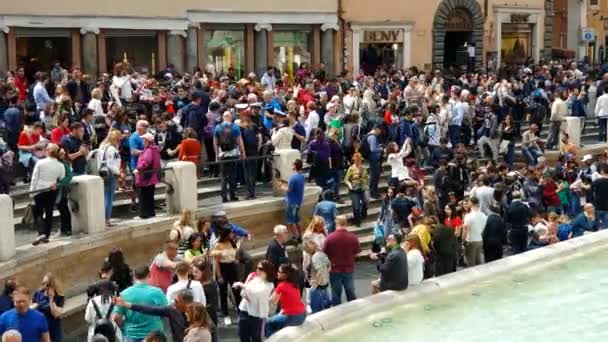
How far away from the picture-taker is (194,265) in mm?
13016

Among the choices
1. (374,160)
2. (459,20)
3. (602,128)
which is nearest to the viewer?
(374,160)

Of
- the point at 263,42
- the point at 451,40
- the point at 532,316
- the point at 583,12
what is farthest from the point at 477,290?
the point at 583,12

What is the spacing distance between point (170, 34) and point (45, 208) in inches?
595

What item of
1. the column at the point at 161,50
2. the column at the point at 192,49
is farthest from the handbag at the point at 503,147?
the column at the point at 161,50

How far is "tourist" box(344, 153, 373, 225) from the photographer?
1902cm

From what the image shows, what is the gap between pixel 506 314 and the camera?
1497 cm

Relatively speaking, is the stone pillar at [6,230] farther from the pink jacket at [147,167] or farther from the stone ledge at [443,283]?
the stone ledge at [443,283]

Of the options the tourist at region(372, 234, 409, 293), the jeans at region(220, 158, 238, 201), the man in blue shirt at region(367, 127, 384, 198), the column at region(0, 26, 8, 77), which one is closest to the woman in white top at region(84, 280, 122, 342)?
the tourist at region(372, 234, 409, 293)

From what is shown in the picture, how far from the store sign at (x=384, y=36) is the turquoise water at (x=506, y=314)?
17.5 m

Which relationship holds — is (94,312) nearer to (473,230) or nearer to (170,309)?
(170,309)

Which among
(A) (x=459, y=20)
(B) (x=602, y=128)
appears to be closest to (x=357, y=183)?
(B) (x=602, y=128)

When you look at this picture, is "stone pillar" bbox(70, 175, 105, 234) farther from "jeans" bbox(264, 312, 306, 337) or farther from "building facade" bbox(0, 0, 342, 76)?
"building facade" bbox(0, 0, 342, 76)

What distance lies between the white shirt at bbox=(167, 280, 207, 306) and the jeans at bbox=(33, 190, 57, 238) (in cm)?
308

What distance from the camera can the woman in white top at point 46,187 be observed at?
14547 millimetres
